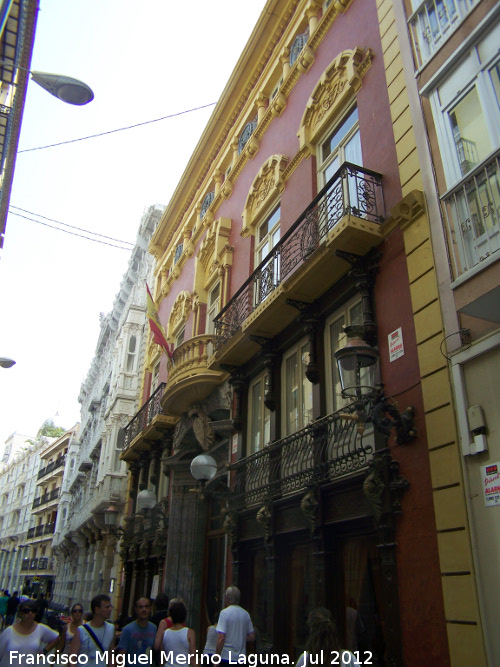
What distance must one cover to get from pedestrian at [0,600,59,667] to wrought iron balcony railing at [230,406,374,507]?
393 centimetres

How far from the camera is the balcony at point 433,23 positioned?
6980mm

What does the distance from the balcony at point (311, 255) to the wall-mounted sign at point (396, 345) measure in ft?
5.07

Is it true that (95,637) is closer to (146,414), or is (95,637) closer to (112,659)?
(112,659)

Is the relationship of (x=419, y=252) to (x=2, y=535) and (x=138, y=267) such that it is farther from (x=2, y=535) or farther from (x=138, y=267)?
(x=2, y=535)

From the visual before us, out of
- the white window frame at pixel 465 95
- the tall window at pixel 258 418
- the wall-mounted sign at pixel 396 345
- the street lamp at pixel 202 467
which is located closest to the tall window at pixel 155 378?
the tall window at pixel 258 418

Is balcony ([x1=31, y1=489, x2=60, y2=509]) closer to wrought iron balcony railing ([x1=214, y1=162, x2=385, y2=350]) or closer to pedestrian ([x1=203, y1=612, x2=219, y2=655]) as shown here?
wrought iron balcony railing ([x1=214, y1=162, x2=385, y2=350])

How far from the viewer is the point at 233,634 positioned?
632 cm

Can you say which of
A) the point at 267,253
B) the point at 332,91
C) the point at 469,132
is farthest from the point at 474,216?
the point at 267,253

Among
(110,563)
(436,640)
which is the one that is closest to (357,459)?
(436,640)

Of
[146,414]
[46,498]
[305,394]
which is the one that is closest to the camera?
[305,394]

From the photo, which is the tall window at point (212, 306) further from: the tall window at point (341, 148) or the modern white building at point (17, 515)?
Answer: the modern white building at point (17, 515)

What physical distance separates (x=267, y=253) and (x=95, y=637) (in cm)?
949

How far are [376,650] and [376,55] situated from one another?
9.39 metres

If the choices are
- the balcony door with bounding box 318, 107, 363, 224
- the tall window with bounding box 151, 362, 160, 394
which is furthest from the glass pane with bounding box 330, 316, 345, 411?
the tall window with bounding box 151, 362, 160, 394
